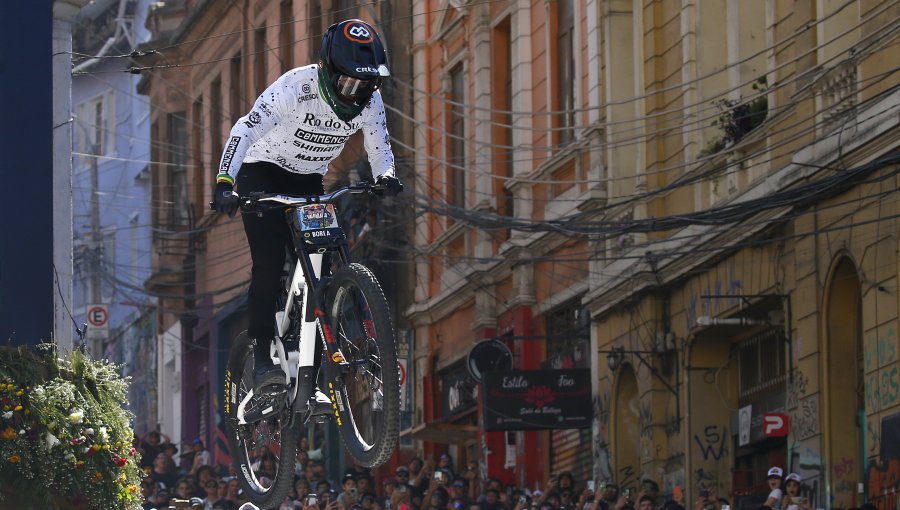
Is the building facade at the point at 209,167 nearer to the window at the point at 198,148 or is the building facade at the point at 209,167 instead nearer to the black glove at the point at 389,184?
the window at the point at 198,148

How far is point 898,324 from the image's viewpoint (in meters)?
19.3

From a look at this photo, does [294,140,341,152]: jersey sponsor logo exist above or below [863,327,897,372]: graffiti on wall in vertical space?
above

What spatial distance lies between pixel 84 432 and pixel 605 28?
15.7 metres

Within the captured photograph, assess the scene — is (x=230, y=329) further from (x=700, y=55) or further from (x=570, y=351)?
(x=700, y=55)

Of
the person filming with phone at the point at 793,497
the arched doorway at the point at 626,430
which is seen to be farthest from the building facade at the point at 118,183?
the person filming with phone at the point at 793,497

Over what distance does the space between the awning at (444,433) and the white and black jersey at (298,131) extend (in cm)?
1874

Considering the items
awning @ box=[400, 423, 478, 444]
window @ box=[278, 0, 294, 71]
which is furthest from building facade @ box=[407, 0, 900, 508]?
window @ box=[278, 0, 294, 71]

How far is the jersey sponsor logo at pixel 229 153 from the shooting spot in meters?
11.8

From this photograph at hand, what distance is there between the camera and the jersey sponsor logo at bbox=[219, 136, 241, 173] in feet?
38.8

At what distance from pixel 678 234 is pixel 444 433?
7.49 m

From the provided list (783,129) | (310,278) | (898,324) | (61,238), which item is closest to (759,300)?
(783,129)

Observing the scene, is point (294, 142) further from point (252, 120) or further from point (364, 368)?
point (364, 368)

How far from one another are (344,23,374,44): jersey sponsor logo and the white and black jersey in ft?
1.98

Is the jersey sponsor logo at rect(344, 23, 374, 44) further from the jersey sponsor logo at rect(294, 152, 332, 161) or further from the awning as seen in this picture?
the awning
